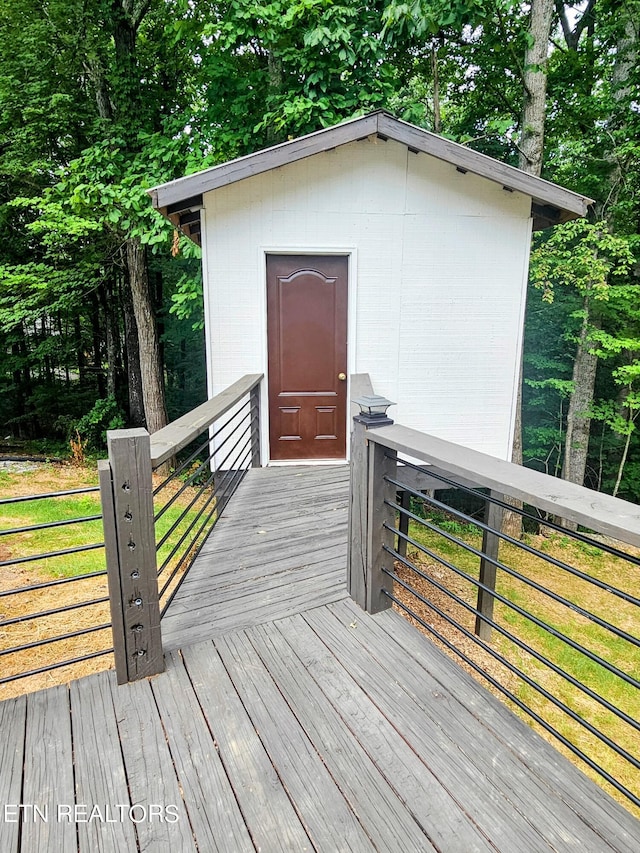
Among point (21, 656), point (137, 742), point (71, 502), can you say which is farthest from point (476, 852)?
point (71, 502)

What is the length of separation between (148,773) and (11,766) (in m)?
0.46

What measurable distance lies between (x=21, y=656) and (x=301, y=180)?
4.59 metres

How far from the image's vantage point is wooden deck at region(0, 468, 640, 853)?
139 cm

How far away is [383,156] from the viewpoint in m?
4.72

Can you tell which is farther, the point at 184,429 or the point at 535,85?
the point at 535,85

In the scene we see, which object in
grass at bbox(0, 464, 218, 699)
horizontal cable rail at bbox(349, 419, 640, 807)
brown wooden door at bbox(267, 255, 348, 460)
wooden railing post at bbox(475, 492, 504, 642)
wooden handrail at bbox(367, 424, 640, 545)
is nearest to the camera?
wooden handrail at bbox(367, 424, 640, 545)

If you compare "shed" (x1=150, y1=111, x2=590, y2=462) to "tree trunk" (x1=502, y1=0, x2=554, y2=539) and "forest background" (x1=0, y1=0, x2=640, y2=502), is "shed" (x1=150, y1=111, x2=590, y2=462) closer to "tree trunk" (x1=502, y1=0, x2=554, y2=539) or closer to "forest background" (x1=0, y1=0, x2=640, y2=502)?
"forest background" (x1=0, y1=0, x2=640, y2=502)

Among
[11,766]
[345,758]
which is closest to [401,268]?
[345,758]

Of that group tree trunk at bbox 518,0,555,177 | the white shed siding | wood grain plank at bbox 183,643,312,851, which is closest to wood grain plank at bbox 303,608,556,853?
Answer: wood grain plank at bbox 183,643,312,851

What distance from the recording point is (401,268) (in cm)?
492

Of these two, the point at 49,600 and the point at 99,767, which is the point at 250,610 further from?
the point at 49,600

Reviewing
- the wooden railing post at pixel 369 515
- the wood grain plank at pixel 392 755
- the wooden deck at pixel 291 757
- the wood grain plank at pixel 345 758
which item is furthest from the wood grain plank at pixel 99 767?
the wooden railing post at pixel 369 515

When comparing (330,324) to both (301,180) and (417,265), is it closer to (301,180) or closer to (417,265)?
(417,265)

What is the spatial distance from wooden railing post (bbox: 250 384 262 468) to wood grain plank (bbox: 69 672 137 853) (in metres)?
3.09
